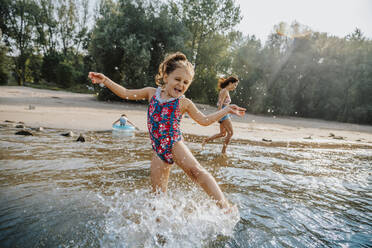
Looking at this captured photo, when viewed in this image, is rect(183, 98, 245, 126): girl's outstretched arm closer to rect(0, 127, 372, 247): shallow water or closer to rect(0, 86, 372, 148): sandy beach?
rect(0, 127, 372, 247): shallow water

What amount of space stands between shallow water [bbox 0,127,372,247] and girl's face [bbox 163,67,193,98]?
1241mm

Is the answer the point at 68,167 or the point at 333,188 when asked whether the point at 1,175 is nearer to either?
the point at 68,167

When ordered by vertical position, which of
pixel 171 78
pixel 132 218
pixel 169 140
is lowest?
pixel 132 218

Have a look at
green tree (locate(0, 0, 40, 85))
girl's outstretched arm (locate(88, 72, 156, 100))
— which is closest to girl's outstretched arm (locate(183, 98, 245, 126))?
girl's outstretched arm (locate(88, 72, 156, 100))

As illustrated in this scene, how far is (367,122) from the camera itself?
954 inches

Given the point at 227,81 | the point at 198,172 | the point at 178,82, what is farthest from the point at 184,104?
the point at 227,81

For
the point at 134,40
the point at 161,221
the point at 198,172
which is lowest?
the point at 161,221

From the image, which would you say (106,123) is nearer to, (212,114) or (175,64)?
(175,64)

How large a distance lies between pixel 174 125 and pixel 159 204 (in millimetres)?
956

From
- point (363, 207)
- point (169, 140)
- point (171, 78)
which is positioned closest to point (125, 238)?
point (169, 140)

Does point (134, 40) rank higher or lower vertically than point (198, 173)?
higher

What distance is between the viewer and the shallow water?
6.90 feet

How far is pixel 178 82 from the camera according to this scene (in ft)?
8.51

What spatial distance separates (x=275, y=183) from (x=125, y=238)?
2.66 metres
